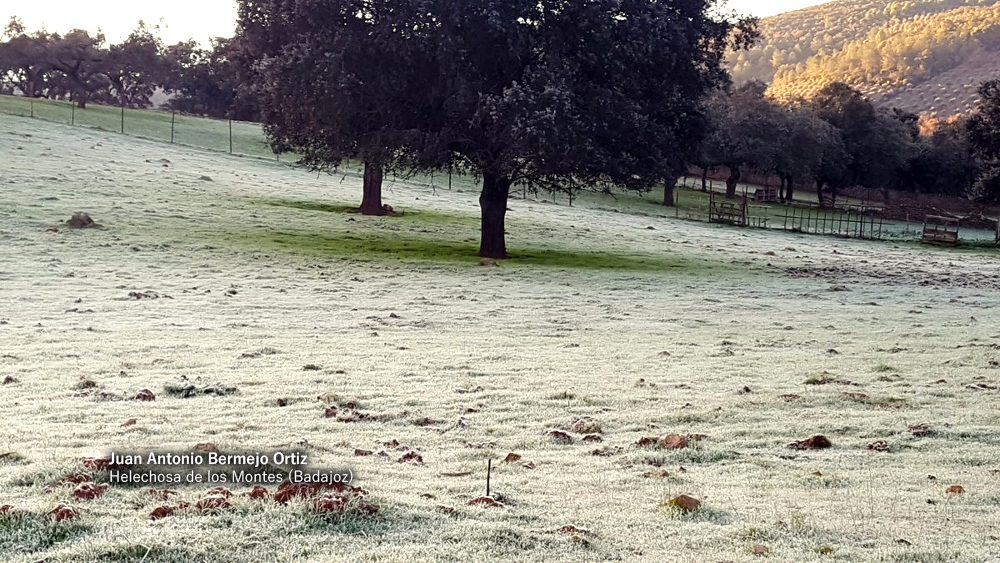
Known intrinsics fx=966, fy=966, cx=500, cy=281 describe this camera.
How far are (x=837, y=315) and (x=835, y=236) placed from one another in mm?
37397

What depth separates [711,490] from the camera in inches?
263

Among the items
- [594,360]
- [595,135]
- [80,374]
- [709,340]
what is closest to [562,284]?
[595,135]

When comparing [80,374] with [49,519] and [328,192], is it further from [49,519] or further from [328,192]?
[328,192]

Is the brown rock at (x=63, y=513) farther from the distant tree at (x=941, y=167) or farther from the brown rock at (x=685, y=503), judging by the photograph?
the distant tree at (x=941, y=167)

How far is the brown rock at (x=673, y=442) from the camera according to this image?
314 inches

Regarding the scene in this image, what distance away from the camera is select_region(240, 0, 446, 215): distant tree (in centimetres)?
2780

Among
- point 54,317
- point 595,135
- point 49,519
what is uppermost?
point 595,135

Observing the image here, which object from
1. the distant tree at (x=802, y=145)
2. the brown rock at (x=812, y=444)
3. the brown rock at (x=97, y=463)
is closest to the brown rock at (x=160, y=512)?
the brown rock at (x=97, y=463)

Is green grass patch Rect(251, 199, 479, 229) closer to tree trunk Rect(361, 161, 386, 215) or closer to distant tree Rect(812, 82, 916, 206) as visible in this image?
tree trunk Rect(361, 161, 386, 215)

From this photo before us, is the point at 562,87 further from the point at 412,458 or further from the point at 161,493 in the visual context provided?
the point at 161,493

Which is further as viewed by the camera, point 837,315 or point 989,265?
point 989,265

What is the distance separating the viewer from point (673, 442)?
8.05 meters

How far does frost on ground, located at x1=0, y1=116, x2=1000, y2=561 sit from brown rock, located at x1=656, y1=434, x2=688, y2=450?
0.13 feet

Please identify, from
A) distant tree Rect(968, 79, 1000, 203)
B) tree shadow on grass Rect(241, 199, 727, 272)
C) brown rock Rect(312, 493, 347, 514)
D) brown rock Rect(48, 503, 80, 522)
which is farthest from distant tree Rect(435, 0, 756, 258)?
distant tree Rect(968, 79, 1000, 203)
